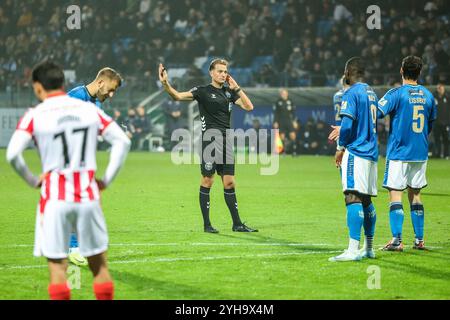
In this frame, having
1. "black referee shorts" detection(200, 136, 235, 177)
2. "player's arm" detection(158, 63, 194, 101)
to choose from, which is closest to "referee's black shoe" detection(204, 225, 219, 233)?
"black referee shorts" detection(200, 136, 235, 177)

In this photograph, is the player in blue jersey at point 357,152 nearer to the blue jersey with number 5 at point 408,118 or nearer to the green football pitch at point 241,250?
the green football pitch at point 241,250

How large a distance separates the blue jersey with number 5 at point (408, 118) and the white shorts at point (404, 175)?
81 millimetres

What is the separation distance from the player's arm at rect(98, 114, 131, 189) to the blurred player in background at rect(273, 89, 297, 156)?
22.3 metres

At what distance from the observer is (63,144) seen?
19.8 feet

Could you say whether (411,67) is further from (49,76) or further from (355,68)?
(49,76)

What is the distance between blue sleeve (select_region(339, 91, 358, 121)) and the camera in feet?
30.4

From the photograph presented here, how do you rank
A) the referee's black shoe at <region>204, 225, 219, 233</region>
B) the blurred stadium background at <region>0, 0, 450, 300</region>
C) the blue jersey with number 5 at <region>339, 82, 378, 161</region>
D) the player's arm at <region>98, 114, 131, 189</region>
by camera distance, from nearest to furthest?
the player's arm at <region>98, 114, 131, 189</region>, the blurred stadium background at <region>0, 0, 450, 300</region>, the blue jersey with number 5 at <region>339, 82, 378, 161</region>, the referee's black shoe at <region>204, 225, 219, 233</region>

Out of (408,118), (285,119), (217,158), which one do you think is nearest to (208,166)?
(217,158)

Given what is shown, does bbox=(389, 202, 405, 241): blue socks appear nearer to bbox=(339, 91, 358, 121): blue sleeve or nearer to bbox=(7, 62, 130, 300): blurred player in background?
bbox=(339, 91, 358, 121): blue sleeve

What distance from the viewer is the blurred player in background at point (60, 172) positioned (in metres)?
6.01

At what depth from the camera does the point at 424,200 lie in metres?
15.9

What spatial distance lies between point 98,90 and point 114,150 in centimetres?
295

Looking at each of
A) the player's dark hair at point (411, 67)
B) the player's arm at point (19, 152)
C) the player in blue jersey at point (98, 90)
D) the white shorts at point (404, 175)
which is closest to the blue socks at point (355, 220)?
the white shorts at point (404, 175)
